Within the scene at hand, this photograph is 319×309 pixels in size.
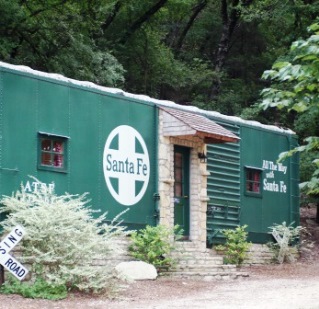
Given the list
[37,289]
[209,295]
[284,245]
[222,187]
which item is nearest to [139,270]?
[209,295]

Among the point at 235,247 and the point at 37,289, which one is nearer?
the point at 37,289

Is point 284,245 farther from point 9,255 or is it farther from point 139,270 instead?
point 9,255

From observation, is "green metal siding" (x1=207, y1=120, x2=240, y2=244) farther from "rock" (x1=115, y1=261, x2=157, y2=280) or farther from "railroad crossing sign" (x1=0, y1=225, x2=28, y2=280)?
"railroad crossing sign" (x1=0, y1=225, x2=28, y2=280)

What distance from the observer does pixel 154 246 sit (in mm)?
12734

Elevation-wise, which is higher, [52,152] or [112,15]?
[112,15]

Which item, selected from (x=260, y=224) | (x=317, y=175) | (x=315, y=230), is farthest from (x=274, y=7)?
(x=317, y=175)

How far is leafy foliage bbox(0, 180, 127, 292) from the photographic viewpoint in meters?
10.2

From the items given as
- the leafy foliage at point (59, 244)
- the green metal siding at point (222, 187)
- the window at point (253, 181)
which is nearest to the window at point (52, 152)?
the leafy foliage at point (59, 244)

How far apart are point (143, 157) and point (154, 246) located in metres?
1.79

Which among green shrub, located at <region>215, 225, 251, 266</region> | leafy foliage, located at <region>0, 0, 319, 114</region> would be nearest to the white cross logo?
green shrub, located at <region>215, 225, 251, 266</region>

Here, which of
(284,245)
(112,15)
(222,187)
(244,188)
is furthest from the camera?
(112,15)

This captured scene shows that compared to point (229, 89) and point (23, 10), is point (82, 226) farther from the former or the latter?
point (229, 89)

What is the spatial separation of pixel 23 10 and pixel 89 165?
26.2 feet

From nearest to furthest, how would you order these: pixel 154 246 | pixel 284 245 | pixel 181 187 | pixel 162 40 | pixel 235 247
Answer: pixel 154 246
pixel 181 187
pixel 235 247
pixel 284 245
pixel 162 40
